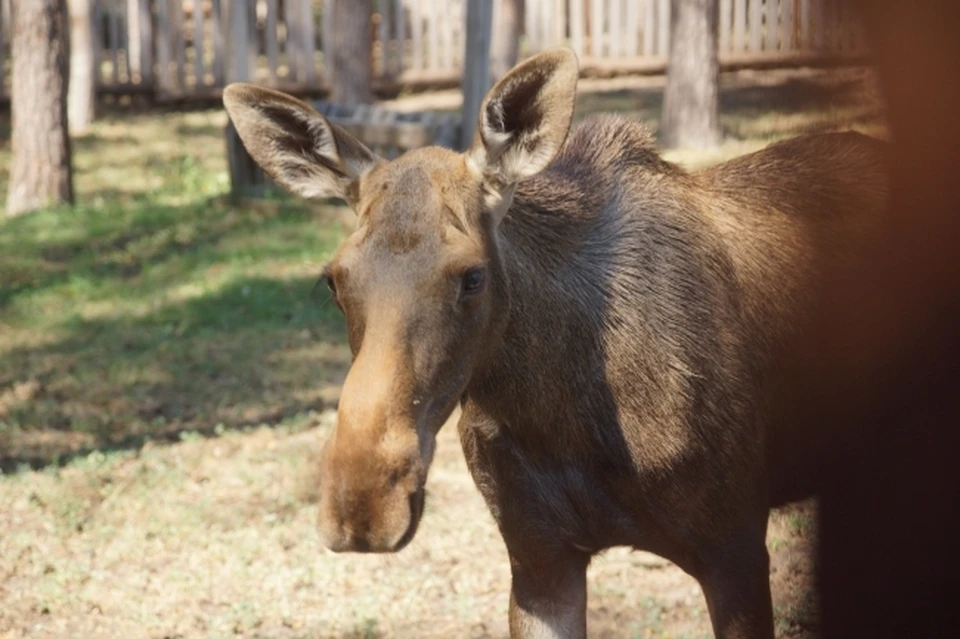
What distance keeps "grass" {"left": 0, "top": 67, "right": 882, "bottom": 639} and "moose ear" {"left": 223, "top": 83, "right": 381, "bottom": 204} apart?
102cm

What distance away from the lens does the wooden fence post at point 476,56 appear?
1105cm

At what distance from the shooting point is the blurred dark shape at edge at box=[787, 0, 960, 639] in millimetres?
832

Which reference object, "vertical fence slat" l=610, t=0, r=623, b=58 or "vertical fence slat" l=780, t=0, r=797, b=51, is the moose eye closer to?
"vertical fence slat" l=780, t=0, r=797, b=51

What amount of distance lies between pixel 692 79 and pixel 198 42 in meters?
8.03

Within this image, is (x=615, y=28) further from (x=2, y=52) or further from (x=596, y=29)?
(x=2, y=52)

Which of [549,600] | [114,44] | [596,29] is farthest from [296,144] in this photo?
[596,29]

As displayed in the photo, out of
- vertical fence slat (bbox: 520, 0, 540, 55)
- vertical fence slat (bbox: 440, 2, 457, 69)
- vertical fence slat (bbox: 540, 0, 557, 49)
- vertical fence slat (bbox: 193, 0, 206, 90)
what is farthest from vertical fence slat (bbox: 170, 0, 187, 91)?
vertical fence slat (bbox: 540, 0, 557, 49)

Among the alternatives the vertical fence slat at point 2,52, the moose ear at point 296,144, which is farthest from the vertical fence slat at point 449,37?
the moose ear at point 296,144

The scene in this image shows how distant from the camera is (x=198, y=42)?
18.3 meters

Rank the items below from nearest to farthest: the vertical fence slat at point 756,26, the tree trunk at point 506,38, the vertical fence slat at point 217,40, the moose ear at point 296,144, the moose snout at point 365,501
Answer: the vertical fence slat at point 756,26 → the moose snout at point 365,501 → the moose ear at point 296,144 → the tree trunk at point 506,38 → the vertical fence slat at point 217,40

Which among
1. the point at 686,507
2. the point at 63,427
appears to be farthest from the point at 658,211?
the point at 63,427

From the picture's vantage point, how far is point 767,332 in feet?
12.4

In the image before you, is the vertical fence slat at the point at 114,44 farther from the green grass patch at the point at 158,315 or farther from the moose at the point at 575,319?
the moose at the point at 575,319

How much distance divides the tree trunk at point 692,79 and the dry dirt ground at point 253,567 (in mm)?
8043
